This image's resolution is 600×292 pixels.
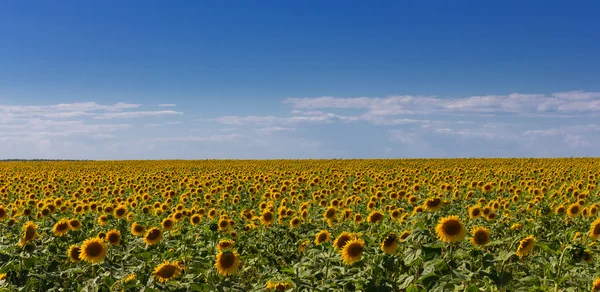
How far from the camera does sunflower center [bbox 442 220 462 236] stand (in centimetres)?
529

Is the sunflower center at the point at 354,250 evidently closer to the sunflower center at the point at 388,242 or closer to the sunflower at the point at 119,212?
the sunflower center at the point at 388,242

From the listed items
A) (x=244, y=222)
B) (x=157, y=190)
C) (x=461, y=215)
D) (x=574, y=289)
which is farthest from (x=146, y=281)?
(x=157, y=190)

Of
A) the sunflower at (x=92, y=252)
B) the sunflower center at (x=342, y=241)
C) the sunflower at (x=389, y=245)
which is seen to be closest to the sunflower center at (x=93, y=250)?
the sunflower at (x=92, y=252)

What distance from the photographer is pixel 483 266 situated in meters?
5.30

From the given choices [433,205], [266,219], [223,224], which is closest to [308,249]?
[433,205]

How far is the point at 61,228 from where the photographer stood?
8.36 metres

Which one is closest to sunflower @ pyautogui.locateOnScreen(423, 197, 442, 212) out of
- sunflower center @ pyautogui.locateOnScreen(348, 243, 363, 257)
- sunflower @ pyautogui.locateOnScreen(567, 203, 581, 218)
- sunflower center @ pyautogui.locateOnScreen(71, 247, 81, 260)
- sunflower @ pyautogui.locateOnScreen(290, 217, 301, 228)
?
sunflower @ pyautogui.locateOnScreen(290, 217, 301, 228)

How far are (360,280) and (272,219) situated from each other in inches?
216

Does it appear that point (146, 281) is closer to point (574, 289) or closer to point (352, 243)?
point (352, 243)

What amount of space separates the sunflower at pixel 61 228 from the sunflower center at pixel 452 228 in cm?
632

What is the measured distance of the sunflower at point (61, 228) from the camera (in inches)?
325

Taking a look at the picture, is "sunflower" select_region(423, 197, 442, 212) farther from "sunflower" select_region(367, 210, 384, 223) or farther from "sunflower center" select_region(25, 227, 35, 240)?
"sunflower center" select_region(25, 227, 35, 240)

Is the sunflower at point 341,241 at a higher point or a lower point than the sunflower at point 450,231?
lower

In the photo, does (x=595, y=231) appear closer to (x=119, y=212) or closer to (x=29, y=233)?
(x=29, y=233)
